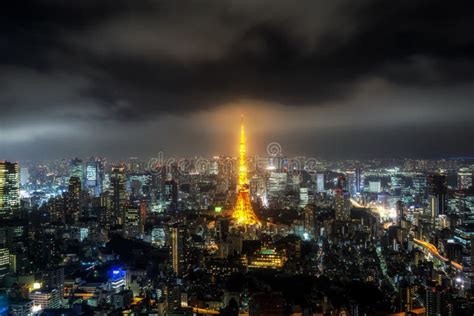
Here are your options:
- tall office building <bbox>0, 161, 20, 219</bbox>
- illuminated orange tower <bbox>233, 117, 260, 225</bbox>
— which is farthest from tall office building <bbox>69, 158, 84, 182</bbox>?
illuminated orange tower <bbox>233, 117, 260, 225</bbox>

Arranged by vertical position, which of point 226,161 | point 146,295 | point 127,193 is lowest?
point 146,295

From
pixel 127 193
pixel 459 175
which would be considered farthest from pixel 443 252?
pixel 127 193

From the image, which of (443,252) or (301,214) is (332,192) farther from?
(443,252)

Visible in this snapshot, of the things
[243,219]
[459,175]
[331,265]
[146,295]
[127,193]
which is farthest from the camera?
[127,193]

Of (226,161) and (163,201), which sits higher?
(226,161)

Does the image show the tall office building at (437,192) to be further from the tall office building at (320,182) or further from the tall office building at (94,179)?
the tall office building at (94,179)
